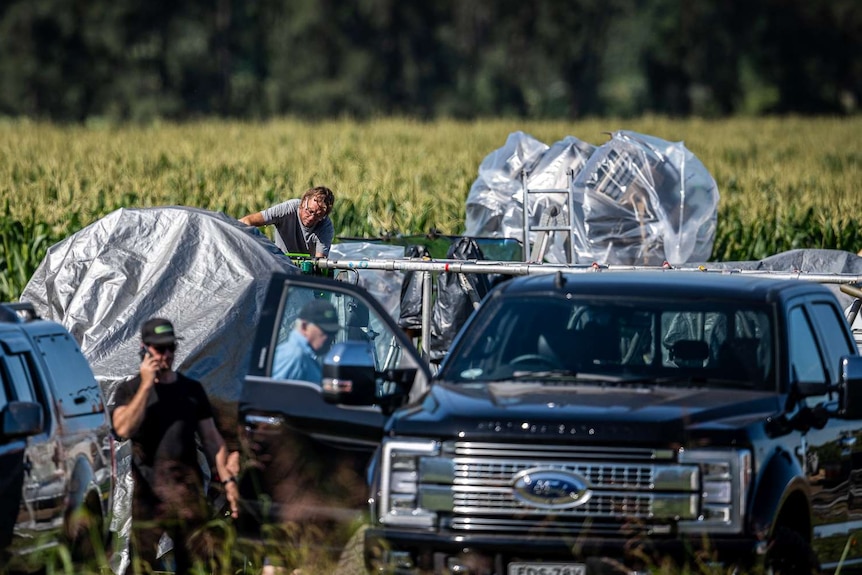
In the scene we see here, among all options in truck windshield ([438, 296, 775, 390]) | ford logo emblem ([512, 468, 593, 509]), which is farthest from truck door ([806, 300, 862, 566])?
ford logo emblem ([512, 468, 593, 509])

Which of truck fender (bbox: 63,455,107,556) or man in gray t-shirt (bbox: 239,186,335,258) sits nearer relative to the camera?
truck fender (bbox: 63,455,107,556)

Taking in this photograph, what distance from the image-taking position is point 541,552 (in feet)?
23.5

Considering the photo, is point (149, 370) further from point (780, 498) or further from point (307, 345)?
point (780, 498)

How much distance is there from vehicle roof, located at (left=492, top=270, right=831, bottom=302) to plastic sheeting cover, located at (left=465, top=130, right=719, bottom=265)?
745cm

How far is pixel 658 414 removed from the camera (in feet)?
24.1

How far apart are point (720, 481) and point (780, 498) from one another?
33 cm

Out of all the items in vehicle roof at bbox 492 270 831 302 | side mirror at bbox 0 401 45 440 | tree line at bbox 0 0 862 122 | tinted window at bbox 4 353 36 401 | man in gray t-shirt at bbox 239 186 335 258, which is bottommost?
side mirror at bbox 0 401 45 440

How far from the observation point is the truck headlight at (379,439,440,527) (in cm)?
743

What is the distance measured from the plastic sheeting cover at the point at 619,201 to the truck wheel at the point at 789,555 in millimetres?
8933

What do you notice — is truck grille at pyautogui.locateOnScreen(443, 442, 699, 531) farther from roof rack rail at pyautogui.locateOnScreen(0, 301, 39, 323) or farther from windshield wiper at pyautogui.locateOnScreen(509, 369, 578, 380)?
roof rack rail at pyautogui.locateOnScreen(0, 301, 39, 323)

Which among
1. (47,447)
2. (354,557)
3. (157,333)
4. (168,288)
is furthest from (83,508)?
(168,288)

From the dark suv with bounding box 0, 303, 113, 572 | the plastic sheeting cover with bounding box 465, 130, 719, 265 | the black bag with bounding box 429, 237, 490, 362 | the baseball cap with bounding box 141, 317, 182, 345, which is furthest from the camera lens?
the plastic sheeting cover with bounding box 465, 130, 719, 265

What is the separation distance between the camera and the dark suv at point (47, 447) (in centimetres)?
767

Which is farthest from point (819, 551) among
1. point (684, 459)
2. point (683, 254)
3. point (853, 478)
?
point (683, 254)
